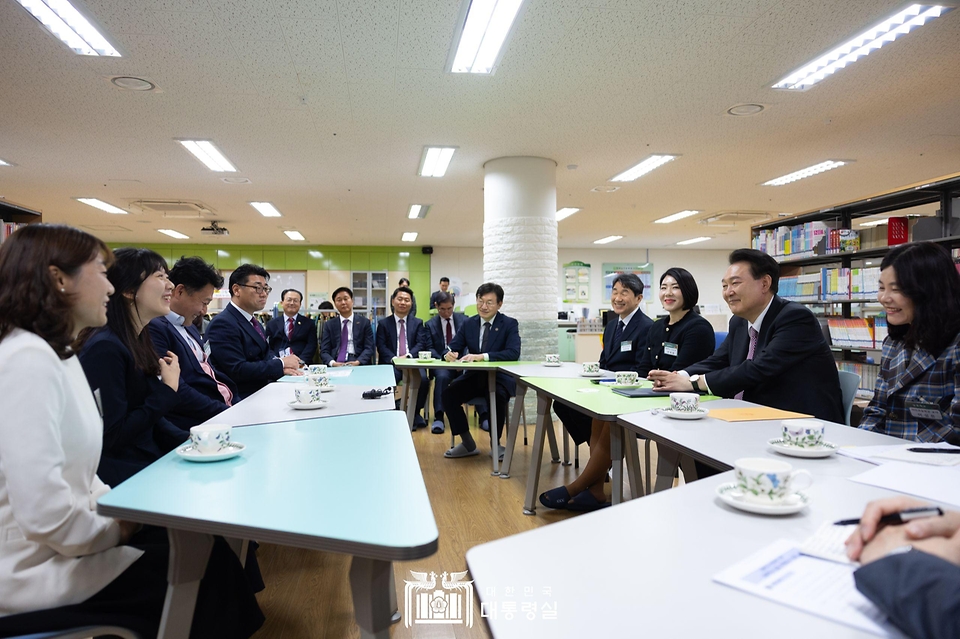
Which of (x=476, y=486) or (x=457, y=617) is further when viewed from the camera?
(x=476, y=486)

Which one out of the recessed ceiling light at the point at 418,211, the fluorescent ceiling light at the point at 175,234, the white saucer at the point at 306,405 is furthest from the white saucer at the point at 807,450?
the fluorescent ceiling light at the point at 175,234

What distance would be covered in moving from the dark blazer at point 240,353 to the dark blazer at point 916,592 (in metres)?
3.20

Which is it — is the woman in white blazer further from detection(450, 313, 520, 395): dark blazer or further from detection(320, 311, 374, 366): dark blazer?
detection(320, 311, 374, 366): dark blazer

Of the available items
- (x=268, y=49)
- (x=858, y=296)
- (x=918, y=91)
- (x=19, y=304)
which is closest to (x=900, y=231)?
(x=858, y=296)

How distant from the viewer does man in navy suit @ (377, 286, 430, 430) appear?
19.1ft

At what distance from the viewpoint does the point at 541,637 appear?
62cm

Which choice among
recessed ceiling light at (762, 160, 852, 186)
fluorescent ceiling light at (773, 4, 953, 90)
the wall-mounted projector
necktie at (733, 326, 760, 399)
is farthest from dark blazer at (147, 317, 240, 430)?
the wall-mounted projector

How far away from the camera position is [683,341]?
3314mm

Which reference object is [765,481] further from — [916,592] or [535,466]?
[535,466]

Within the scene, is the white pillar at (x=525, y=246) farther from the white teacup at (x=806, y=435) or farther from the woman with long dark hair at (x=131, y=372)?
the white teacup at (x=806, y=435)

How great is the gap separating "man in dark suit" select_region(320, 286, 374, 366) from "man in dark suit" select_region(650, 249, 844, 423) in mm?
3957

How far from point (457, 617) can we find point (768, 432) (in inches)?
51.0

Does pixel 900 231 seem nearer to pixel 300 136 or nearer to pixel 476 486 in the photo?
pixel 476 486

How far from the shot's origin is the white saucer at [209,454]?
4.60 ft
